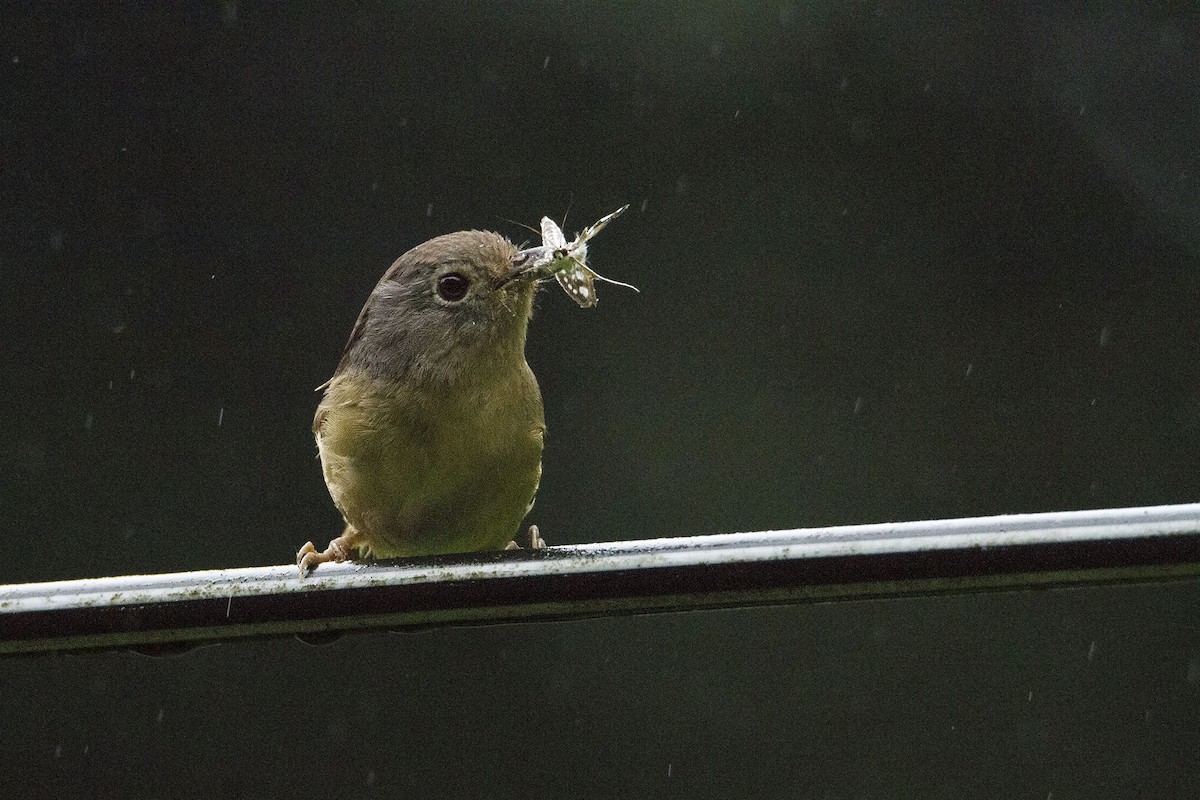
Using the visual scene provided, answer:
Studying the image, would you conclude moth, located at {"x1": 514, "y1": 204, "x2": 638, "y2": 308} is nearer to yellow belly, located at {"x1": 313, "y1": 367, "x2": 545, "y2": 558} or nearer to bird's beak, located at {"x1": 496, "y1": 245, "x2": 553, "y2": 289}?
bird's beak, located at {"x1": 496, "y1": 245, "x2": 553, "y2": 289}

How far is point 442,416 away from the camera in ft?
8.60

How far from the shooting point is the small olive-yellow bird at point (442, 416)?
8.58ft

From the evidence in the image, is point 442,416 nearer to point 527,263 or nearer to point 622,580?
point 527,263

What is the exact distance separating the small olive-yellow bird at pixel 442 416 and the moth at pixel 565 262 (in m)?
0.02

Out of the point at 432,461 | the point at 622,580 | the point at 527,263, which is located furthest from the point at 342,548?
the point at 622,580

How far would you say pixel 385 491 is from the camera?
2.64m

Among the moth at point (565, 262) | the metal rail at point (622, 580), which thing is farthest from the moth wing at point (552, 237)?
the metal rail at point (622, 580)

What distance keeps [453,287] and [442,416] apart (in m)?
0.31

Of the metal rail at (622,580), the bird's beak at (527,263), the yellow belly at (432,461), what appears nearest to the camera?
the metal rail at (622,580)

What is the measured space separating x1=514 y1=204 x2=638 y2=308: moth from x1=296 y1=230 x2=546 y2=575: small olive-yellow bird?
0.08 ft

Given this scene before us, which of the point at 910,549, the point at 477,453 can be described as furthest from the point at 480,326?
the point at 910,549

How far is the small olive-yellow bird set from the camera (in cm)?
262

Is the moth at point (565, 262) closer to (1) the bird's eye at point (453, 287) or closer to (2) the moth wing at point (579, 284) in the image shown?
(2) the moth wing at point (579, 284)

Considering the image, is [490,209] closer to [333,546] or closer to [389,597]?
[333,546]
